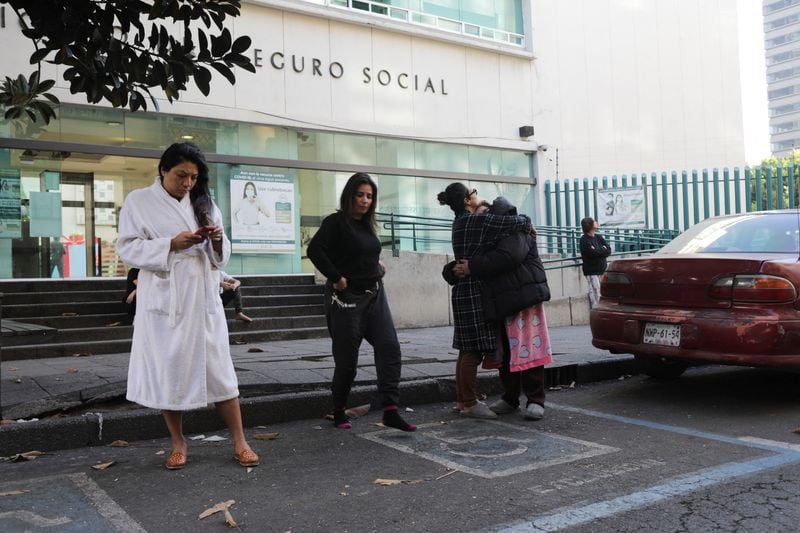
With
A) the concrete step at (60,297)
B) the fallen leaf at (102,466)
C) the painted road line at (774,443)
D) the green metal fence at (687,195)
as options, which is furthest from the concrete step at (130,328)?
the green metal fence at (687,195)

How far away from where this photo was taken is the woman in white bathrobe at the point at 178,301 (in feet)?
12.6

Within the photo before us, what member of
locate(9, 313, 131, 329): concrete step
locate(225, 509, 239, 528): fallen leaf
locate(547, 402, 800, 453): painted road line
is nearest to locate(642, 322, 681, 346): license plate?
locate(547, 402, 800, 453): painted road line

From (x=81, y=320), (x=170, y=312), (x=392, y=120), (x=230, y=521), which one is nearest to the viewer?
(x=230, y=521)

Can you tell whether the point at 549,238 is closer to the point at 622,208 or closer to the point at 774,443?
the point at 622,208

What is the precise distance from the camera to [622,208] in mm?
14734

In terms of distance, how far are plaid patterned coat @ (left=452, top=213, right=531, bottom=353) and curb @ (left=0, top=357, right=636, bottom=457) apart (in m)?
0.93

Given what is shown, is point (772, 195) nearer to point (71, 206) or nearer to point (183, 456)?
point (71, 206)

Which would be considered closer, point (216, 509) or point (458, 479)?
point (216, 509)

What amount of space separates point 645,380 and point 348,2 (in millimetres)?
10491

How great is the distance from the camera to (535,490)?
352 centimetres

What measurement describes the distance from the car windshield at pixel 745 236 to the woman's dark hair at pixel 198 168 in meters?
3.92

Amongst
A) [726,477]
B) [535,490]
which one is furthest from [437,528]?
[726,477]

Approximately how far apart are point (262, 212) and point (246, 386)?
814cm

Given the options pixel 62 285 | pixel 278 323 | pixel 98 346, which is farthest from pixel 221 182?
pixel 98 346
